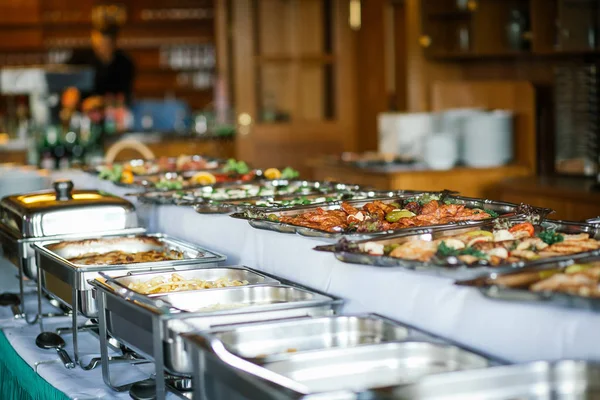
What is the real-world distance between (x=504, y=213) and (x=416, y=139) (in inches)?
125

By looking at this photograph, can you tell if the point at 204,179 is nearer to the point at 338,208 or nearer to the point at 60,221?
the point at 60,221

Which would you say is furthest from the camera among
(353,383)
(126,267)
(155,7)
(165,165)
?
(155,7)

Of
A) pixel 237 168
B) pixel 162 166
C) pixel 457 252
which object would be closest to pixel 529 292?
pixel 457 252

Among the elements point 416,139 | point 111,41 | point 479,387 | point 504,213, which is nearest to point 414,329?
point 479,387

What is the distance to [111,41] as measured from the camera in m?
8.25

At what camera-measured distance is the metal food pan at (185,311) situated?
5.40 feet

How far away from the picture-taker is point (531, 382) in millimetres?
1221

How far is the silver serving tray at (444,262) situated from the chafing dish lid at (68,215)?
1092 millimetres

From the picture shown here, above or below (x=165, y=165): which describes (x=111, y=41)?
above

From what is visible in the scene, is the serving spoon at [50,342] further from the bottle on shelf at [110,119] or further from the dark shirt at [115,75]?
the dark shirt at [115,75]

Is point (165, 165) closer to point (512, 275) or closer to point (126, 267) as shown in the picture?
point (126, 267)

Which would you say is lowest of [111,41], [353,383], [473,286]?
[353,383]

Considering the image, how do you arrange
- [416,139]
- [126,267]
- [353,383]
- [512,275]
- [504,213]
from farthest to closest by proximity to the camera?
[416,139], [504,213], [126,267], [512,275], [353,383]

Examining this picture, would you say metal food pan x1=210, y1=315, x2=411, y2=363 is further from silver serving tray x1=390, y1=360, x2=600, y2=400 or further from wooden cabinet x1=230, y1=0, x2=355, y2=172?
wooden cabinet x1=230, y1=0, x2=355, y2=172
